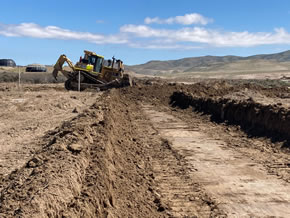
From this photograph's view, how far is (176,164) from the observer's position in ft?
26.8

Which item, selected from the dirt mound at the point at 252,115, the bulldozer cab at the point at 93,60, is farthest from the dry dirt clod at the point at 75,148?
the bulldozer cab at the point at 93,60

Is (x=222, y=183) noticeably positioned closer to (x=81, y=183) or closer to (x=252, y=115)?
(x=81, y=183)

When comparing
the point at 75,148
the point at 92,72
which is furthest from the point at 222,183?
the point at 92,72

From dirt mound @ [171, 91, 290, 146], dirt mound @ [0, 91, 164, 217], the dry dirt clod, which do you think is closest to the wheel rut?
dirt mound @ [0, 91, 164, 217]

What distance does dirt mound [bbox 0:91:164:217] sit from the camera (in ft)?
13.4

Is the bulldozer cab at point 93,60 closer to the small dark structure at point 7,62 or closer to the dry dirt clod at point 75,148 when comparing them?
the dry dirt clod at point 75,148

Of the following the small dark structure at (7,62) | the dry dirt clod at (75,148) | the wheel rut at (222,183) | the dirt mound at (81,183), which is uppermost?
the small dark structure at (7,62)

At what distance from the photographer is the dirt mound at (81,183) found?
409cm

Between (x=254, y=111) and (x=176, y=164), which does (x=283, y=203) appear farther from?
(x=254, y=111)

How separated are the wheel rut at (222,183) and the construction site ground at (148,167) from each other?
0.05 feet

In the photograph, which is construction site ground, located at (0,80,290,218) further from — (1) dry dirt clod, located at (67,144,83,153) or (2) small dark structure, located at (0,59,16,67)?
(2) small dark structure, located at (0,59,16,67)

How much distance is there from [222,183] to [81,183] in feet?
9.43

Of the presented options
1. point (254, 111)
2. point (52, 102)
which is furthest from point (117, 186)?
point (52, 102)

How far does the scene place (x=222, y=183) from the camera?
6.92 m
